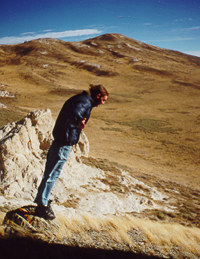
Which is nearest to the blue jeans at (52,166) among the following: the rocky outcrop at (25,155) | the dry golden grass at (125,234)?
the dry golden grass at (125,234)

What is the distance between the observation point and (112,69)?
76500 mm

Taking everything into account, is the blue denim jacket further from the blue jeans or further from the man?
the blue jeans

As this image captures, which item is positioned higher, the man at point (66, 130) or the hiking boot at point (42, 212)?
the man at point (66, 130)

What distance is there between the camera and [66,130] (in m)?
3.23

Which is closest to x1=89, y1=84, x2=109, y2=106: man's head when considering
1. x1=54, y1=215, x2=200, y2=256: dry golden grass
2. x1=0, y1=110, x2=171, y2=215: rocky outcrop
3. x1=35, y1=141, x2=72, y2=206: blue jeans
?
x1=35, y1=141, x2=72, y2=206: blue jeans

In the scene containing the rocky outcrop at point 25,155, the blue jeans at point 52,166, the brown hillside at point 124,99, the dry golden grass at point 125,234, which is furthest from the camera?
the brown hillside at point 124,99

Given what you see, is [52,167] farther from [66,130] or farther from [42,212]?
[42,212]

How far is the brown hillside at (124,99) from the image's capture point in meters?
18.0

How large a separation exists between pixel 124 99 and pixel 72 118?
A: 44.8m

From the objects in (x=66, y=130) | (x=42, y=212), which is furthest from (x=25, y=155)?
(x=66, y=130)

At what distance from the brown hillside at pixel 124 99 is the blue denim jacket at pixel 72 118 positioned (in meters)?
8.69

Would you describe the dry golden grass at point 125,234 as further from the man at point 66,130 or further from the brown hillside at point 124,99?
the brown hillside at point 124,99

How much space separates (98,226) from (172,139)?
21.0 metres

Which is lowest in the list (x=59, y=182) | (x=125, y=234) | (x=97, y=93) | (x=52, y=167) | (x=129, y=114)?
(x=125, y=234)
